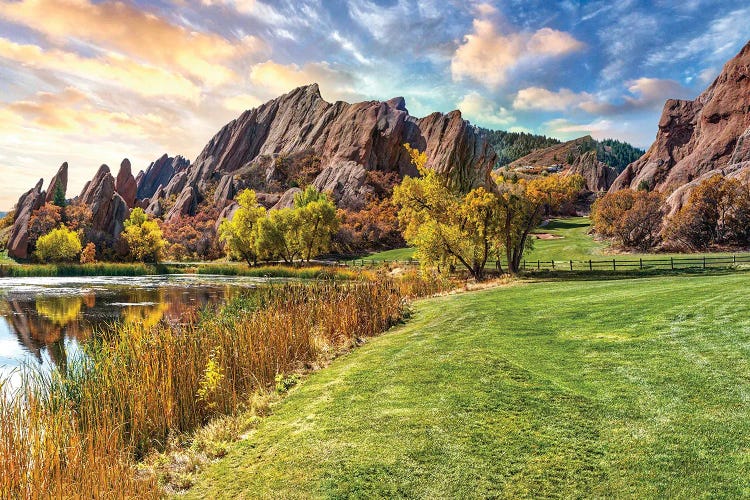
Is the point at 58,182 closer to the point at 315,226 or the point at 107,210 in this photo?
the point at 107,210

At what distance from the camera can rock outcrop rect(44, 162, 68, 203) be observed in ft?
322

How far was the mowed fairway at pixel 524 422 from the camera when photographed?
5117 mm

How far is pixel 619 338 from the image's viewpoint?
10289 mm

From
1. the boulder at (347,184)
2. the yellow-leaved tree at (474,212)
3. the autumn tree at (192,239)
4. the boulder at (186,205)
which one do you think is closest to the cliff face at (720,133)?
the yellow-leaved tree at (474,212)

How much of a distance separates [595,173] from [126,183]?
557 ft

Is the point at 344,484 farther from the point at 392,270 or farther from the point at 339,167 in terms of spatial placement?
the point at 339,167

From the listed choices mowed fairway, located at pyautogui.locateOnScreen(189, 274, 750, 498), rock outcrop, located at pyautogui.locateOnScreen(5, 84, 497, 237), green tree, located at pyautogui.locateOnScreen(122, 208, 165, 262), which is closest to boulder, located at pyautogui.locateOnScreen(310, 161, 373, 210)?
rock outcrop, located at pyautogui.locateOnScreen(5, 84, 497, 237)

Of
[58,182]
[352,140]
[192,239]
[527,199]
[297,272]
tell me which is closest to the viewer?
[527,199]

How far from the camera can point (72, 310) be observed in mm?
27047

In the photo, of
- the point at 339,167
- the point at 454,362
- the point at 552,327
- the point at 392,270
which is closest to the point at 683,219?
the point at 392,270

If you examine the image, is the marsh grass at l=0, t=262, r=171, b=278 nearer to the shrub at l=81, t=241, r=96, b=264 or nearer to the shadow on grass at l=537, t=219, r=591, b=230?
the shrub at l=81, t=241, r=96, b=264

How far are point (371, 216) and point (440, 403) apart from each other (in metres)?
88.4

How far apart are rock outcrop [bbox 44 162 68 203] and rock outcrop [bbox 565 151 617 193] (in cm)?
15883

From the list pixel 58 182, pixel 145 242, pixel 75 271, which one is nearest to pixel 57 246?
pixel 145 242
